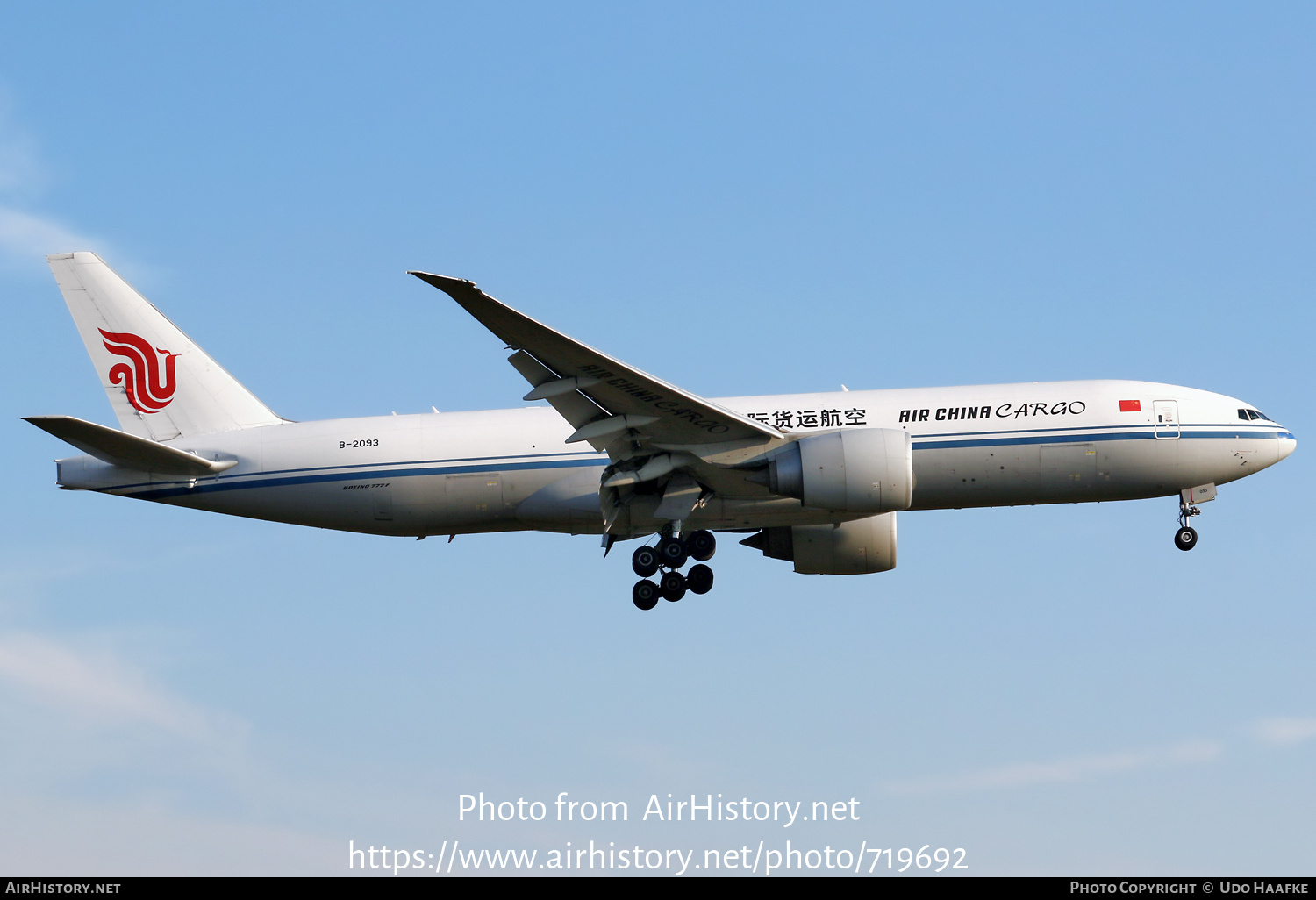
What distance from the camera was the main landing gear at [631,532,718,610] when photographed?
100ft

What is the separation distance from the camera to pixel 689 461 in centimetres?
2858

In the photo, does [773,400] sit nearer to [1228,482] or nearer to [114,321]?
[1228,482]

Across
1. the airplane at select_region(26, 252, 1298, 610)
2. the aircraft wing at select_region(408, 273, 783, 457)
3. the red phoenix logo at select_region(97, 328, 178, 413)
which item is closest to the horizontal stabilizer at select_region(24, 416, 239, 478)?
the airplane at select_region(26, 252, 1298, 610)

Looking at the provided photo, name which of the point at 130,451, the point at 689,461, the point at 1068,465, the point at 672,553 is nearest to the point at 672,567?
the point at 672,553

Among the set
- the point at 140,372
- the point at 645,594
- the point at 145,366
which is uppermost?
the point at 145,366

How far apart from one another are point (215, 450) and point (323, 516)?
3.01m

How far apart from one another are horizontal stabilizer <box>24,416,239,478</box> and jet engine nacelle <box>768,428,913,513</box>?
43.6 ft

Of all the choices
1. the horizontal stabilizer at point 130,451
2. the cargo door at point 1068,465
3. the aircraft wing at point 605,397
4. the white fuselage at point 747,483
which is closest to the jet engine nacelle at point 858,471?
the aircraft wing at point 605,397

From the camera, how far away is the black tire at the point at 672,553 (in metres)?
30.5

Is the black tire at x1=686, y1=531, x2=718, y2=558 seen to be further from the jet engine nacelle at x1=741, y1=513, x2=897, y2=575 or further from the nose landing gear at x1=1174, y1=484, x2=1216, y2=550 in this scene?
the nose landing gear at x1=1174, y1=484, x2=1216, y2=550

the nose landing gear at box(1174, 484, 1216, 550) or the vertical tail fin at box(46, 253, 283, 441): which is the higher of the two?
the vertical tail fin at box(46, 253, 283, 441)

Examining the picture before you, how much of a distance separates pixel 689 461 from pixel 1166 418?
1059 cm

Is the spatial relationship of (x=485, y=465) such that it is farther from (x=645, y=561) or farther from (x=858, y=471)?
(x=858, y=471)

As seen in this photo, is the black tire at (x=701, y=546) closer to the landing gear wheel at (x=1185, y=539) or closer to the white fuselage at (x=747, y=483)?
the white fuselage at (x=747, y=483)
